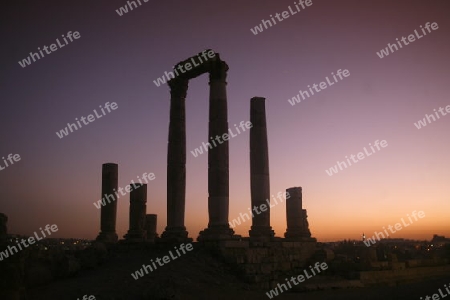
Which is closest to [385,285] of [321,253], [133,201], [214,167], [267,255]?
[321,253]

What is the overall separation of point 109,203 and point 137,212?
10.2ft

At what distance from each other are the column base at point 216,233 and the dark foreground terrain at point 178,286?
0.87m

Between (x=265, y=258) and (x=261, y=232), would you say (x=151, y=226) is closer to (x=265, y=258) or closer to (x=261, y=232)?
(x=261, y=232)

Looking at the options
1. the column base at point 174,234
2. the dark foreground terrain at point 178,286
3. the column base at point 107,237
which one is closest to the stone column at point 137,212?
the column base at point 107,237

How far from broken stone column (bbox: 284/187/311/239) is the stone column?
9108 mm

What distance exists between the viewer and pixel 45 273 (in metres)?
17.5

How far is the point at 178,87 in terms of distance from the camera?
984 inches

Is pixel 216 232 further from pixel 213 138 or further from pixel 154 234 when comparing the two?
pixel 154 234

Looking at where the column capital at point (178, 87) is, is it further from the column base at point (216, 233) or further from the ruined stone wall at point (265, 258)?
the ruined stone wall at point (265, 258)

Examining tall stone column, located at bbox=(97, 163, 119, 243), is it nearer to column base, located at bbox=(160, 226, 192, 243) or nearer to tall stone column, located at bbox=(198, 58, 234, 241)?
column base, located at bbox=(160, 226, 192, 243)

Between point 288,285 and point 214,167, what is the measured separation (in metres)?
6.84

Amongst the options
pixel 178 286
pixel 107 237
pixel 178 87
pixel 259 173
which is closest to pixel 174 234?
pixel 259 173

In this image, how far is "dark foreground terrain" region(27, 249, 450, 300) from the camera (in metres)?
15.0

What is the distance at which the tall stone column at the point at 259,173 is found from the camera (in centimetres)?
2323
